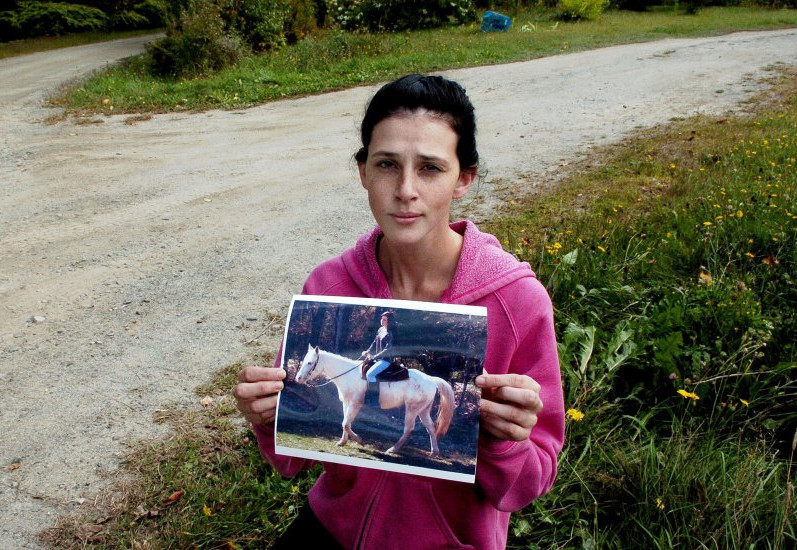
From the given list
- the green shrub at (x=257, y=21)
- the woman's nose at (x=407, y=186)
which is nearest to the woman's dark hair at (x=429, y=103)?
the woman's nose at (x=407, y=186)

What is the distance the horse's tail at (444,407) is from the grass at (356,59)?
9.88m

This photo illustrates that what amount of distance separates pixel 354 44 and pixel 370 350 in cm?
1372

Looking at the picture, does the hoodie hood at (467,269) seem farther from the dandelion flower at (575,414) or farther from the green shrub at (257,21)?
the green shrub at (257,21)

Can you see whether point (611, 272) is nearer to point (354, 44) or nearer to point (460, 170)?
point (460, 170)

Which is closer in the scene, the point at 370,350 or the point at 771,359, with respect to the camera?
the point at 370,350

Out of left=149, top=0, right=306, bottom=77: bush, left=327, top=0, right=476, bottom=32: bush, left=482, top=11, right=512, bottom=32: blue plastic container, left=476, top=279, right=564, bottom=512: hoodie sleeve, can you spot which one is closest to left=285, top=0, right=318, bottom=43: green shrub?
left=149, top=0, right=306, bottom=77: bush

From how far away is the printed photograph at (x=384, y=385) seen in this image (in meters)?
1.51

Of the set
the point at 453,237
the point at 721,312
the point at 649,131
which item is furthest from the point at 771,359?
the point at 649,131

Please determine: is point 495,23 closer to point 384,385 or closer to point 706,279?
point 706,279

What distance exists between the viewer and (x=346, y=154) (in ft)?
26.3

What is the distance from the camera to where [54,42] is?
802 inches

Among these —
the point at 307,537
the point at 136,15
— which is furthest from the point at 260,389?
the point at 136,15

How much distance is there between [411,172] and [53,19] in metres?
25.4

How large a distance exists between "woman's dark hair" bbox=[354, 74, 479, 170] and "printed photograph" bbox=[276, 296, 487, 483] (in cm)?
57
